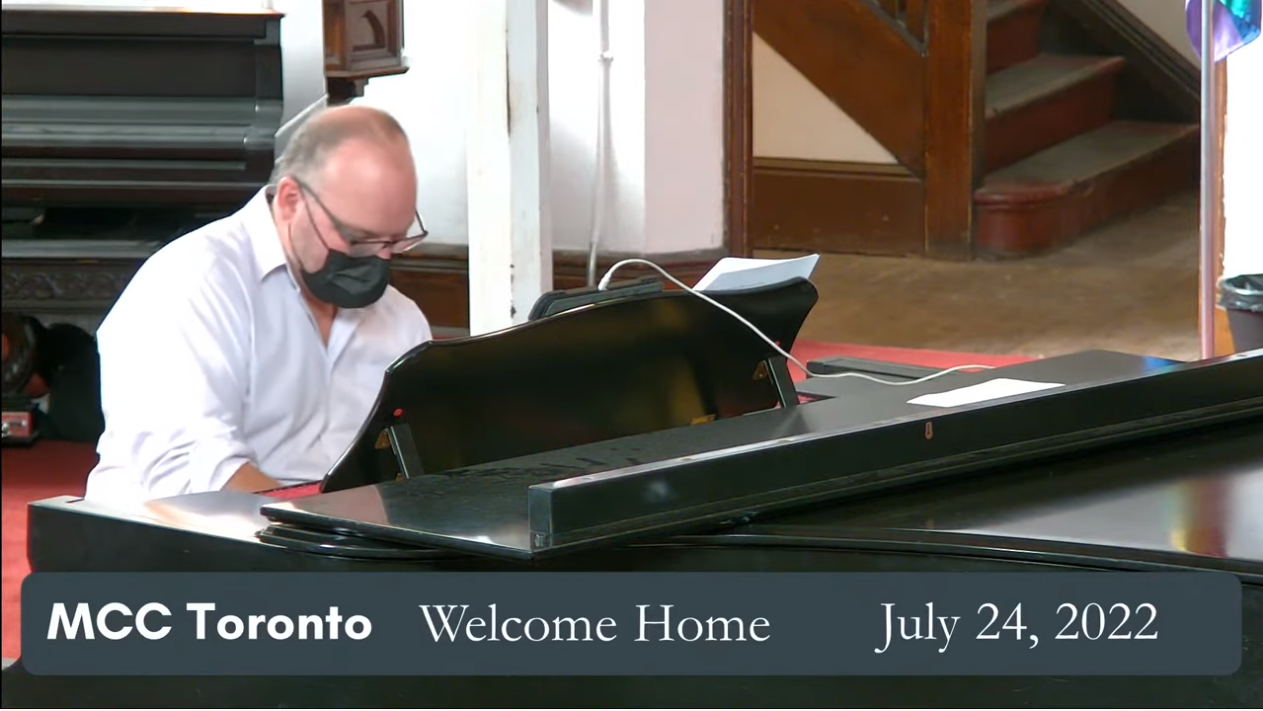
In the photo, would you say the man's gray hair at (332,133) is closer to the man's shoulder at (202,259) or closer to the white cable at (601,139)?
the man's shoulder at (202,259)

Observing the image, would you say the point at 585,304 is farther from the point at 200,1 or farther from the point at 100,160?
the point at 200,1

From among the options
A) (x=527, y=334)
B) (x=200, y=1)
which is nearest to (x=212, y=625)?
(x=527, y=334)

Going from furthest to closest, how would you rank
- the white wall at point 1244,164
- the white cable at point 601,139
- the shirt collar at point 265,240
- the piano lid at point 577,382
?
the white cable at point 601,139
the white wall at point 1244,164
the shirt collar at point 265,240
the piano lid at point 577,382

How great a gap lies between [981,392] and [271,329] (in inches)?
36.9

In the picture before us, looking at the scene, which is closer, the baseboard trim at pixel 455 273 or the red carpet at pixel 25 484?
the red carpet at pixel 25 484

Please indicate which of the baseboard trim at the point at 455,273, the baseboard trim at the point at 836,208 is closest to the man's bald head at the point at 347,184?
the baseboard trim at the point at 455,273

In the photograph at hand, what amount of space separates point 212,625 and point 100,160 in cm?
288

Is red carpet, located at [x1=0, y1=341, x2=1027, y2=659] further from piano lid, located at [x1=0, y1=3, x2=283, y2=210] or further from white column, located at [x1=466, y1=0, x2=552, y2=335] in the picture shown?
white column, located at [x1=466, y1=0, x2=552, y2=335]

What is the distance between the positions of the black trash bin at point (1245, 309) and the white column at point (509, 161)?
1.56m

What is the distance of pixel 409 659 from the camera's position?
61.4 inches

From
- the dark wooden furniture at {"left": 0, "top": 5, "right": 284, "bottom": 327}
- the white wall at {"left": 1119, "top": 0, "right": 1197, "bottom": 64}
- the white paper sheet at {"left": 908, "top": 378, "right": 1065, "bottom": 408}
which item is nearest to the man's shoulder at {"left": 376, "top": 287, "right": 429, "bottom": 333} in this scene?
the white paper sheet at {"left": 908, "top": 378, "right": 1065, "bottom": 408}

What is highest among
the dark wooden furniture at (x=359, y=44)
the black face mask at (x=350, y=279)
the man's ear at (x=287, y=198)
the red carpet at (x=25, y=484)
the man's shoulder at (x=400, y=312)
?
the dark wooden furniture at (x=359, y=44)

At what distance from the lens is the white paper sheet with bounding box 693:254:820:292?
2.13 metres
